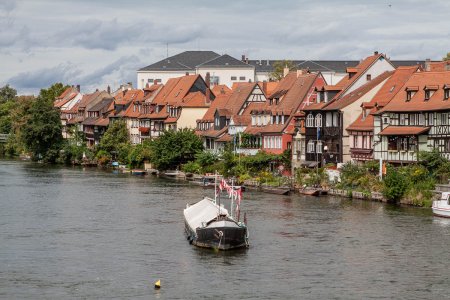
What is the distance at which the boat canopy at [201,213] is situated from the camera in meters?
48.7

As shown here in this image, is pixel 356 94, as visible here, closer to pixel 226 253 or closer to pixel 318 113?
pixel 318 113

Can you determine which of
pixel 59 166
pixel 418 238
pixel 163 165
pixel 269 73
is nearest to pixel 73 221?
pixel 418 238

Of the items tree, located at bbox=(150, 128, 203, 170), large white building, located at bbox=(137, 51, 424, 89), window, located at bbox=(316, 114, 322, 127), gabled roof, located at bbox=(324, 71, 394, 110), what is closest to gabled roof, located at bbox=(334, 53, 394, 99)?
gabled roof, located at bbox=(324, 71, 394, 110)

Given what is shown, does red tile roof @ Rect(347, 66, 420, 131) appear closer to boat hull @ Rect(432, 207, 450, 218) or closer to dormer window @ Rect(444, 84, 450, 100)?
dormer window @ Rect(444, 84, 450, 100)

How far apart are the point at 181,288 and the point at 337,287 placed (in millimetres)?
5869

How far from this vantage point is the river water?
1486 inches

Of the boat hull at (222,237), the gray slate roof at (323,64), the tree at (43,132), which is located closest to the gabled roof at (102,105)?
the tree at (43,132)

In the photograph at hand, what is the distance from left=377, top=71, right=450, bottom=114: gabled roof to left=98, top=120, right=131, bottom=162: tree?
160 feet

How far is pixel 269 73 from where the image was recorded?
15400cm

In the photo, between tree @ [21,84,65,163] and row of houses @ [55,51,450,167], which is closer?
row of houses @ [55,51,450,167]

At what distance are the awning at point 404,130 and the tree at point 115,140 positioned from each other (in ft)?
162

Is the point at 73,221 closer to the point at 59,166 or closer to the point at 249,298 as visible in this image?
the point at 249,298

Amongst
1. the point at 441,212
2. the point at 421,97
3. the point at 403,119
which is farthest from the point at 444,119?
the point at 441,212

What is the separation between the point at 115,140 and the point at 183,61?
4386cm
